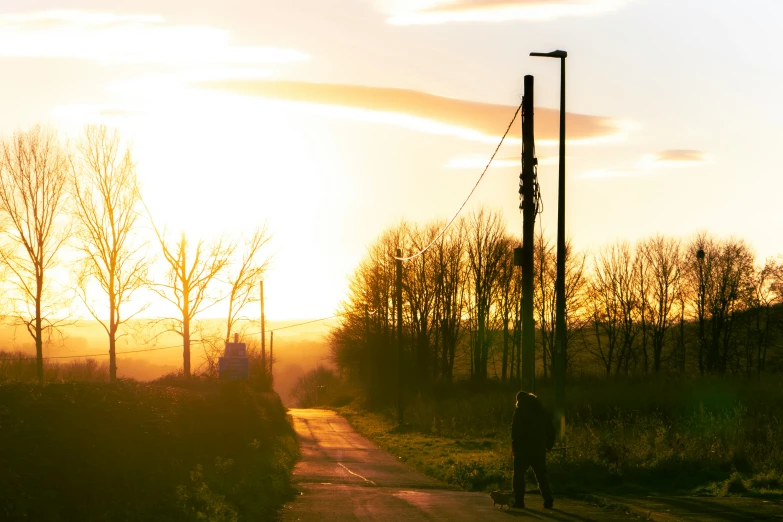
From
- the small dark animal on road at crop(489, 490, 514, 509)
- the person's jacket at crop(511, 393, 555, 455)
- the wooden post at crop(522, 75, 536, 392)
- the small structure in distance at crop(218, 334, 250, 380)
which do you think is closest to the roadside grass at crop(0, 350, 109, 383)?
the small structure in distance at crop(218, 334, 250, 380)

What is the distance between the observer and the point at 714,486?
16.7 metres

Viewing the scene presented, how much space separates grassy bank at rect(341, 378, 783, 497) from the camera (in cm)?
1791

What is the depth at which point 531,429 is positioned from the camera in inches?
574

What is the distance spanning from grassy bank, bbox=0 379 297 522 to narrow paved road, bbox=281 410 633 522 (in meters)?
0.94

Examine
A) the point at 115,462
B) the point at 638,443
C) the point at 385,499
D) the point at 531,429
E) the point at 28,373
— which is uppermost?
the point at 28,373

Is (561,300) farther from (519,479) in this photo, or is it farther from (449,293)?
(449,293)

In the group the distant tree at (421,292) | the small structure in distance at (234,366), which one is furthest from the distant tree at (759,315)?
the small structure in distance at (234,366)

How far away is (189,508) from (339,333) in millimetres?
63087

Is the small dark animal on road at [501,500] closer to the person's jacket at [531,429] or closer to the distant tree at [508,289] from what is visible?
the person's jacket at [531,429]

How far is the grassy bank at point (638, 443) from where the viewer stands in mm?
17906

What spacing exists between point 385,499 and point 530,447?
343 centimetres

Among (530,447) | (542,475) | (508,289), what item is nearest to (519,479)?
(542,475)

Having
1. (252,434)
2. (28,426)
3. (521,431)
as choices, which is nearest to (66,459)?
(28,426)

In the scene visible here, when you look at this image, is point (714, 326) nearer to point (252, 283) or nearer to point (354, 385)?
point (354, 385)
